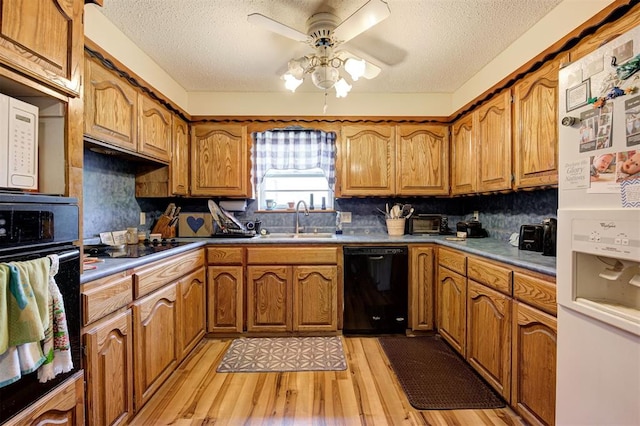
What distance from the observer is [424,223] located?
118 inches

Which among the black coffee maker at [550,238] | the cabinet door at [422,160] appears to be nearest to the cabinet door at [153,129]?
the cabinet door at [422,160]

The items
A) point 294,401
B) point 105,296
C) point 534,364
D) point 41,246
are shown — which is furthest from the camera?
point 294,401

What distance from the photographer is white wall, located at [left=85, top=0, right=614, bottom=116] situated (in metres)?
1.77

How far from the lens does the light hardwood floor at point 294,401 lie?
158cm

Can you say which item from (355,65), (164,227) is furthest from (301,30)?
(164,227)

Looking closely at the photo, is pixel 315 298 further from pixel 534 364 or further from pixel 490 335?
pixel 534 364

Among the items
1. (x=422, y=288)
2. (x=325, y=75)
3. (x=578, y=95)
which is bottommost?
(x=422, y=288)

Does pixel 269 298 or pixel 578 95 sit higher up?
pixel 578 95

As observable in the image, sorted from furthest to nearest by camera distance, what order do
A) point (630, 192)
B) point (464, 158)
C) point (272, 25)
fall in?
point (464, 158) < point (272, 25) < point (630, 192)

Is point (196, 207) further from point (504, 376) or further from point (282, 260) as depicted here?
point (504, 376)

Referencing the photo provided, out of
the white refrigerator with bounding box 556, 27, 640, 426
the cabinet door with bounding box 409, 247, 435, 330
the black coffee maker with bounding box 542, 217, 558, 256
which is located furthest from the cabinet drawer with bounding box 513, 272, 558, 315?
the cabinet door with bounding box 409, 247, 435, 330

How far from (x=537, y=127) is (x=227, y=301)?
2603 mm

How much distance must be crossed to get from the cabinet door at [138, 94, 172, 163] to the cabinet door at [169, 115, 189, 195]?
0.09 meters

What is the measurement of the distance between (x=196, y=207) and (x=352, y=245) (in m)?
1.71
